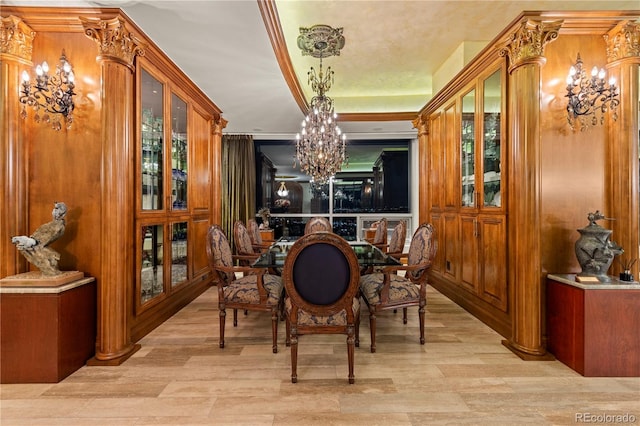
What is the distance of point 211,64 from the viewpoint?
335 centimetres

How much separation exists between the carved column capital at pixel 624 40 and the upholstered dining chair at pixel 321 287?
264cm

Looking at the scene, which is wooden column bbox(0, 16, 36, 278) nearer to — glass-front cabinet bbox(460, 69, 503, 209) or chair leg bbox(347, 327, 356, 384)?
chair leg bbox(347, 327, 356, 384)

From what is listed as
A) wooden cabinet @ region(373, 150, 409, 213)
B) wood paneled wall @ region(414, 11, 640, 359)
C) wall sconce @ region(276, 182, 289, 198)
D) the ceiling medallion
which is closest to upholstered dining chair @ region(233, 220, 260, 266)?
the ceiling medallion

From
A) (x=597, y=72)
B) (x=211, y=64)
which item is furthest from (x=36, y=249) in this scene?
(x=597, y=72)

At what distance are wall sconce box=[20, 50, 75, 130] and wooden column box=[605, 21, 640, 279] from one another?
13.7ft

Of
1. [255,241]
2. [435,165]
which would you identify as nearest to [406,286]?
[255,241]

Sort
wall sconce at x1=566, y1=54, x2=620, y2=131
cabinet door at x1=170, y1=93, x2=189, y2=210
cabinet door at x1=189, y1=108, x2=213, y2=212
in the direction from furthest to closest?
cabinet door at x1=189, y1=108, x2=213, y2=212 < cabinet door at x1=170, y1=93, x2=189, y2=210 < wall sconce at x1=566, y1=54, x2=620, y2=131

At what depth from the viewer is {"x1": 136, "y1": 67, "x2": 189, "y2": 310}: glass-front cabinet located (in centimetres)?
283

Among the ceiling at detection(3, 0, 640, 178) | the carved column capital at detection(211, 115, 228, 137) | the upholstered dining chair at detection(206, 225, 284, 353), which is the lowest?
the upholstered dining chair at detection(206, 225, 284, 353)

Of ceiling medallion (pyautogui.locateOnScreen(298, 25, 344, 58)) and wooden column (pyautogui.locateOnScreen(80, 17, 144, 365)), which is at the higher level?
ceiling medallion (pyautogui.locateOnScreen(298, 25, 344, 58))

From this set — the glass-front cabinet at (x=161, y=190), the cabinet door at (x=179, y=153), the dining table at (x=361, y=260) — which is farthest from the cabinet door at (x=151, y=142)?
the dining table at (x=361, y=260)

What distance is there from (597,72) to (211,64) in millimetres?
3400

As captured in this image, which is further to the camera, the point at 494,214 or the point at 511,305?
the point at 494,214

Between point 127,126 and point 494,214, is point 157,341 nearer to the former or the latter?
point 127,126
